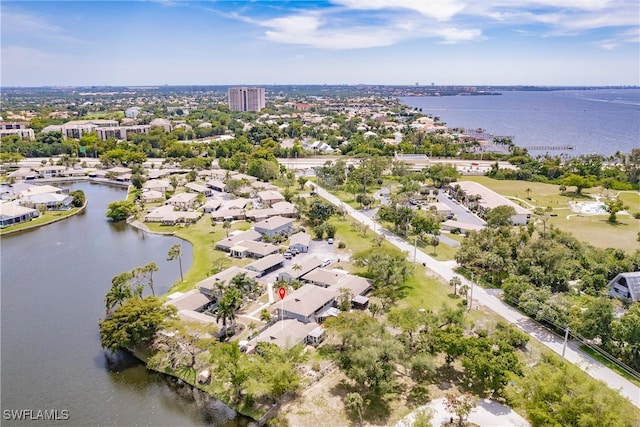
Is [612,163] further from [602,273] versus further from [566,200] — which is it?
[602,273]

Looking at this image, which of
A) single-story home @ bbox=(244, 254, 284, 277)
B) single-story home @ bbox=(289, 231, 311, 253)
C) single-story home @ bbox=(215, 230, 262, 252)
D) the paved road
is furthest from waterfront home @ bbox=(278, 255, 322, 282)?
the paved road

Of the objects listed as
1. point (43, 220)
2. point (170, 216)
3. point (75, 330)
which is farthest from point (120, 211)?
point (75, 330)

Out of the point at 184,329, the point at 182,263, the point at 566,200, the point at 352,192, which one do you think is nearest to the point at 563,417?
the point at 184,329

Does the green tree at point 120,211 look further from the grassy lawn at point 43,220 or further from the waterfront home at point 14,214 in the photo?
the waterfront home at point 14,214

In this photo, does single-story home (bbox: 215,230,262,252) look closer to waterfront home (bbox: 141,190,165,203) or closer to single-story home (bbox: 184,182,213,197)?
single-story home (bbox: 184,182,213,197)

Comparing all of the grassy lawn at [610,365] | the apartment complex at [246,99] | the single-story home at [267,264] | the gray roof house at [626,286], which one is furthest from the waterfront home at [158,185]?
the apartment complex at [246,99]

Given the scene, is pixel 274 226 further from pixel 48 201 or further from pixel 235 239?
pixel 48 201
